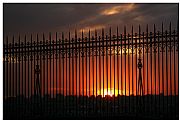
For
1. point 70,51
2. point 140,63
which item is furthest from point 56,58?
point 140,63

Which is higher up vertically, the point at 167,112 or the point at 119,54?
the point at 119,54

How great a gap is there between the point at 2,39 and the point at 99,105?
3.93 metres

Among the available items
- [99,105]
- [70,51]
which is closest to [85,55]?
[70,51]

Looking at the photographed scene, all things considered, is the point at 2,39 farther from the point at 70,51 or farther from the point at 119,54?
the point at 119,54

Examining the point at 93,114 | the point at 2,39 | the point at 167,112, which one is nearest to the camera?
the point at 167,112

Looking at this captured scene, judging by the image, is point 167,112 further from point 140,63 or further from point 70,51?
point 70,51

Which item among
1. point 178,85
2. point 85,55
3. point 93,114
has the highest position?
point 85,55

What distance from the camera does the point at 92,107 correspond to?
1459 cm

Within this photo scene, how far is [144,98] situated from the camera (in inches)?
542

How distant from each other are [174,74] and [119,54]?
6.04 feet

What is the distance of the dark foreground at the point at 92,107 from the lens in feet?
44.9

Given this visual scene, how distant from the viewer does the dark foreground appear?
13.7 meters

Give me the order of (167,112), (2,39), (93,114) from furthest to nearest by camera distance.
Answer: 1. (2,39)
2. (93,114)
3. (167,112)

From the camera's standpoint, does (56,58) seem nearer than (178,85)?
No
